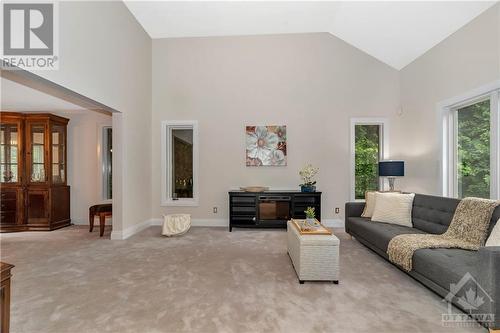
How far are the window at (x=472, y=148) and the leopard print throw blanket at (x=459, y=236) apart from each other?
830 mm

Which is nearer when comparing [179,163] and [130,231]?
[130,231]

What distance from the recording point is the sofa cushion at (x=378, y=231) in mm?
3244

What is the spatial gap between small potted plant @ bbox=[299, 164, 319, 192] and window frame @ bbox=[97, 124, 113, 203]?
4.41 m

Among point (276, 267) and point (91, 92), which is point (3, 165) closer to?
point (91, 92)

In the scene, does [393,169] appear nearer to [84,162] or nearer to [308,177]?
[308,177]

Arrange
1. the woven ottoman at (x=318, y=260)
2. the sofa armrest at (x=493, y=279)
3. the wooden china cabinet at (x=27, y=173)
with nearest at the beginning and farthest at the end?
1. the sofa armrest at (x=493, y=279)
2. the woven ottoman at (x=318, y=260)
3. the wooden china cabinet at (x=27, y=173)

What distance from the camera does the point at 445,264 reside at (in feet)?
7.47

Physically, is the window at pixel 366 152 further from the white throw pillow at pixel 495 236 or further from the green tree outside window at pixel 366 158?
the white throw pillow at pixel 495 236

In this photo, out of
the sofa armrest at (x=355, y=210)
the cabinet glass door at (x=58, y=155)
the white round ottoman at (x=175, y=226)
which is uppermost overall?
the cabinet glass door at (x=58, y=155)

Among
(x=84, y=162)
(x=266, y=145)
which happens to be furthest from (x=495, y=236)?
(x=84, y=162)

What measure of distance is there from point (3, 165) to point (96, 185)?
5.68 ft

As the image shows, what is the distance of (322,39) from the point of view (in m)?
5.58

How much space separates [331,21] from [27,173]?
6977mm

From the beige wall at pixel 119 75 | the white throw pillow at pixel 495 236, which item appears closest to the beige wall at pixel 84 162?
the beige wall at pixel 119 75
